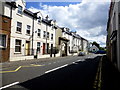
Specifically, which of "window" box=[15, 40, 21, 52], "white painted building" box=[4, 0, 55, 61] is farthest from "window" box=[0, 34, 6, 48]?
"window" box=[15, 40, 21, 52]

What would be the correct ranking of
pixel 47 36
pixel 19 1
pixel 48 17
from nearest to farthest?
pixel 19 1
pixel 47 36
pixel 48 17

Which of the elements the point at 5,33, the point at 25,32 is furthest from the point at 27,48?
the point at 5,33

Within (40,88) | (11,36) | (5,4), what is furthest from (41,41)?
(40,88)

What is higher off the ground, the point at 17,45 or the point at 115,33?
the point at 115,33

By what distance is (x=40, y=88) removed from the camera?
18.0 feet

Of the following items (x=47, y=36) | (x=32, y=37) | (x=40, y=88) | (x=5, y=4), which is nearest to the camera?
(x=40, y=88)

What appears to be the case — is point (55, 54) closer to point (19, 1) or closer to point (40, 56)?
point (40, 56)

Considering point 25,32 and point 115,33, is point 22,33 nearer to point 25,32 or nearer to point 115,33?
point 25,32

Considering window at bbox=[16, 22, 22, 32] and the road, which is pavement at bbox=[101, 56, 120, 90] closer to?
the road

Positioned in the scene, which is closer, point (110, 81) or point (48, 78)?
point (110, 81)

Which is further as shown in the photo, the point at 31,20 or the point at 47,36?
the point at 47,36

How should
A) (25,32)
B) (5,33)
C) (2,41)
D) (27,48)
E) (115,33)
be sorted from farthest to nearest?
(27,48), (25,32), (5,33), (2,41), (115,33)

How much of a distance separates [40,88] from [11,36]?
566 inches

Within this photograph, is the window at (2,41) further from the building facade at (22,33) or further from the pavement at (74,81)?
the pavement at (74,81)
